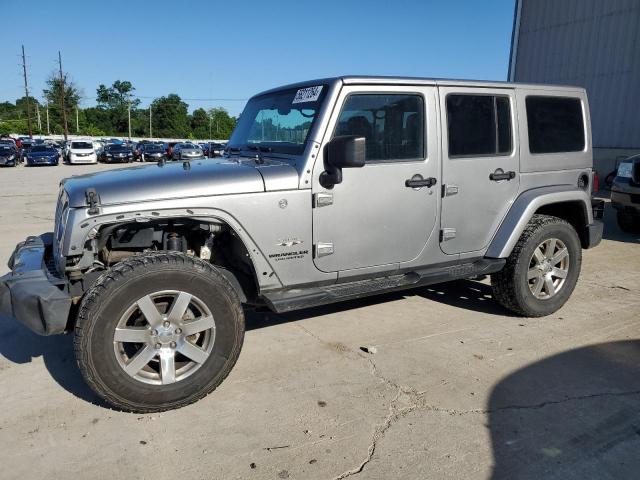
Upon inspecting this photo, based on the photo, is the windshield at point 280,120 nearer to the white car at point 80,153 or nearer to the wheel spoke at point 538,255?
the wheel spoke at point 538,255

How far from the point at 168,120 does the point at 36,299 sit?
109284 millimetres

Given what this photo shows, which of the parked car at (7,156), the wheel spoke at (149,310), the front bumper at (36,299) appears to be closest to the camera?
the front bumper at (36,299)

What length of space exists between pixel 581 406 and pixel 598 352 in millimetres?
968

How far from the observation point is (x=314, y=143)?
136 inches

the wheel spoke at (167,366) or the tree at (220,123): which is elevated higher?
the tree at (220,123)

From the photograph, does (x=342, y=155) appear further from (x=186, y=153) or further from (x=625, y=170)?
(x=186, y=153)

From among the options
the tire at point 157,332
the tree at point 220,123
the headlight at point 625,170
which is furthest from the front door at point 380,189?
the tree at point 220,123

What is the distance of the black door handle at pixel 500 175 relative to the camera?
13.9 ft

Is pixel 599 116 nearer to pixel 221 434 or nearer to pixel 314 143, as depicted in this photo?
pixel 314 143

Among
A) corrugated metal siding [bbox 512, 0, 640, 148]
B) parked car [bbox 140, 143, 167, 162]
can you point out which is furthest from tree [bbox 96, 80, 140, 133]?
corrugated metal siding [bbox 512, 0, 640, 148]

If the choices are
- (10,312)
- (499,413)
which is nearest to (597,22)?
(499,413)

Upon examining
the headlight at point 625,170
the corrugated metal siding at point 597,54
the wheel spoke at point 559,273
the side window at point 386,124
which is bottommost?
the wheel spoke at point 559,273

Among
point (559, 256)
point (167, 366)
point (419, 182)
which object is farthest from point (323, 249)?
point (559, 256)

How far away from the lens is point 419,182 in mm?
3861
